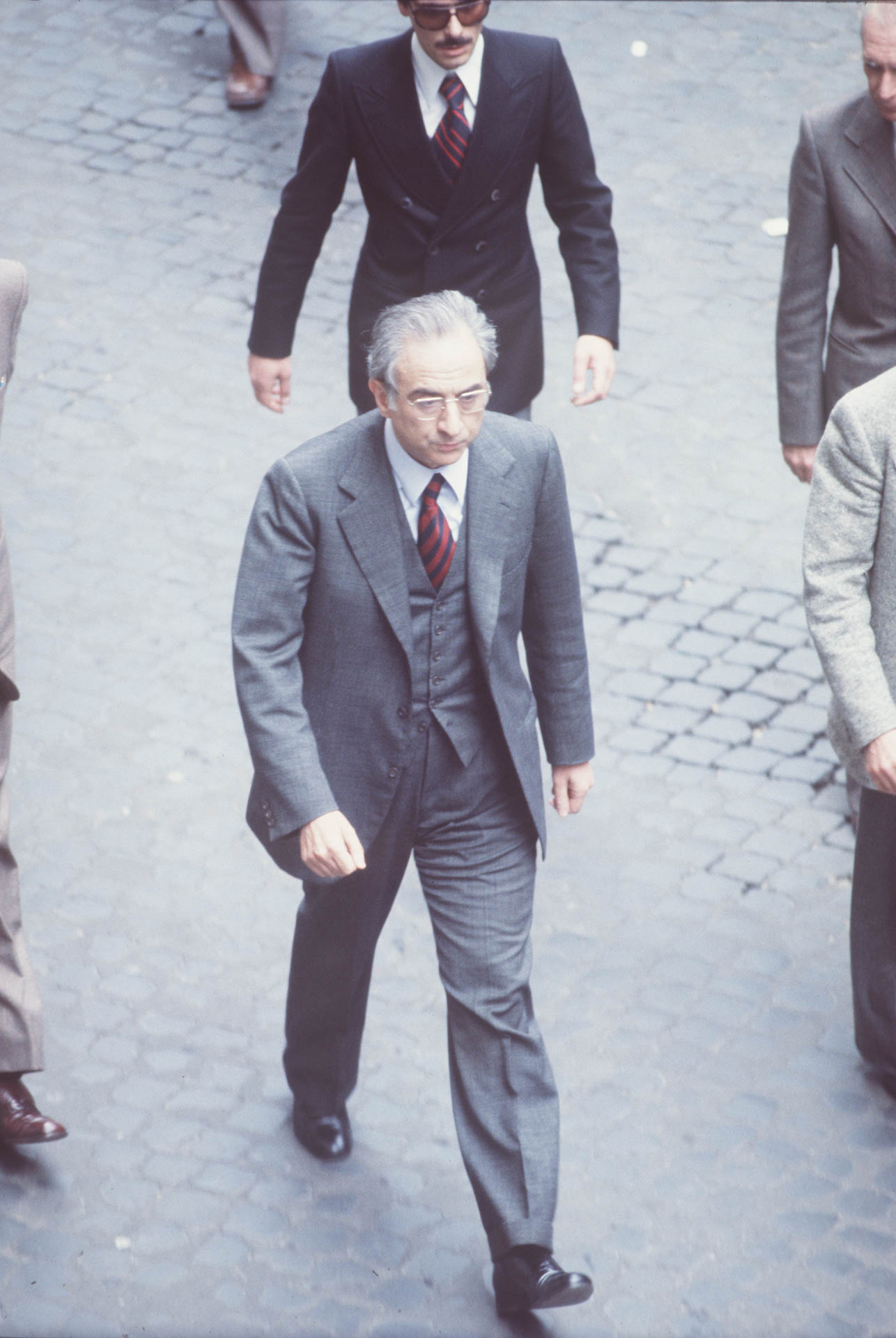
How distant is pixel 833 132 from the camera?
5758 millimetres

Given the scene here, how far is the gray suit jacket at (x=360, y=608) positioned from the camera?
439 cm

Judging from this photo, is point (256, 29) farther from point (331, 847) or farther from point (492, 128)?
point (331, 847)

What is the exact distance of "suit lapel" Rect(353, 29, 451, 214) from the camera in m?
5.71

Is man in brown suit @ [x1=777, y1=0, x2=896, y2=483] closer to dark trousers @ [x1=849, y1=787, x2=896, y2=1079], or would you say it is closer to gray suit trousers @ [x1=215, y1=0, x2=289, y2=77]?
dark trousers @ [x1=849, y1=787, x2=896, y2=1079]

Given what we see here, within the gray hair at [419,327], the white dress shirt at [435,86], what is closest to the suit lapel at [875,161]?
the white dress shirt at [435,86]

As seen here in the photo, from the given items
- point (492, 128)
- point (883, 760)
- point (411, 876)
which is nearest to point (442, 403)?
point (883, 760)

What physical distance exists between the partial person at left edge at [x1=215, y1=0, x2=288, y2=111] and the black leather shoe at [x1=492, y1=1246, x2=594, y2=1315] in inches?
299

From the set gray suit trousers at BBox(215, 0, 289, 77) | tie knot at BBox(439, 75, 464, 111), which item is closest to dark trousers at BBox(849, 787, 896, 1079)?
tie knot at BBox(439, 75, 464, 111)

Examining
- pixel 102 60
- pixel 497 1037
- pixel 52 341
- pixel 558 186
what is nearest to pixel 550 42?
pixel 558 186

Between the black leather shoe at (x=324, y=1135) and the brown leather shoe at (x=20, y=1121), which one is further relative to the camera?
the black leather shoe at (x=324, y=1135)

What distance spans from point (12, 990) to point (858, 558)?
2.22m

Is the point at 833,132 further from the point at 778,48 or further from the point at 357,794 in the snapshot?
the point at 778,48

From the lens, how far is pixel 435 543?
443cm

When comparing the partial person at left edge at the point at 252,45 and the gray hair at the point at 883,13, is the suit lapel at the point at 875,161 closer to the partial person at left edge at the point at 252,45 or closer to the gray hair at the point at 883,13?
the gray hair at the point at 883,13
